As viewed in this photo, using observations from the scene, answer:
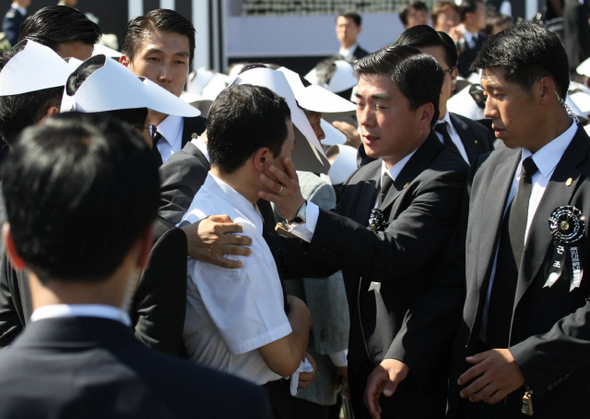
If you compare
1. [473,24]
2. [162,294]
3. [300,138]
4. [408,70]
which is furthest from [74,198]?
[473,24]

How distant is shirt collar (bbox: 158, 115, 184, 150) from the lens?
121 inches

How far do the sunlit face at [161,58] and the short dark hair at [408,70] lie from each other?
114 centimetres

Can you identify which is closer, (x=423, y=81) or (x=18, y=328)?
(x=18, y=328)

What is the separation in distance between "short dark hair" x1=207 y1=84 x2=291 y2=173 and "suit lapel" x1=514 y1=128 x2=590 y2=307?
779 millimetres

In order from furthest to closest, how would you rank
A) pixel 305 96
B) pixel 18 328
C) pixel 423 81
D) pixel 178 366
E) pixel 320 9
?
pixel 320 9, pixel 305 96, pixel 423 81, pixel 18 328, pixel 178 366

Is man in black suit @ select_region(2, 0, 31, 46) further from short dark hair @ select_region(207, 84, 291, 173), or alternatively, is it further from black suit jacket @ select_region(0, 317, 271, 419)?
black suit jacket @ select_region(0, 317, 271, 419)

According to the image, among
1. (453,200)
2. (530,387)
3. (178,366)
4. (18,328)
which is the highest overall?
(178,366)

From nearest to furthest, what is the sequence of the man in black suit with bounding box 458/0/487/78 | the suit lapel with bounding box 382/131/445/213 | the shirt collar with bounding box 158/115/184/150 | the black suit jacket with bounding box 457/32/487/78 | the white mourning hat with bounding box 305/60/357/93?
the suit lapel with bounding box 382/131/445/213
the shirt collar with bounding box 158/115/184/150
the white mourning hat with bounding box 305/60/357/93
the black suit jacket with bounding box 457/32/487/78
the man in black suit with bounding box 458/0/487/78

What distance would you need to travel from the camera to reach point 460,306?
2.42m

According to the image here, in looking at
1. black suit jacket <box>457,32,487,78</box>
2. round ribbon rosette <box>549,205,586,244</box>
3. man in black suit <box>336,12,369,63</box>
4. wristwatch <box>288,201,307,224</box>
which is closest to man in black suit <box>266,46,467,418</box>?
wristwatch <box>288,201,307,224</box>

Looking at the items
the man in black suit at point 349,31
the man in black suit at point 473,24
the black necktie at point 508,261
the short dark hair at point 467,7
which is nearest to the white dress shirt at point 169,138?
the black necktie at point 508,261

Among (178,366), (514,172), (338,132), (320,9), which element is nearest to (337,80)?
(338,132)

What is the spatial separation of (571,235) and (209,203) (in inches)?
39.8

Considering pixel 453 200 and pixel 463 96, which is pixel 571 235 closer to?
pixel 453 200
